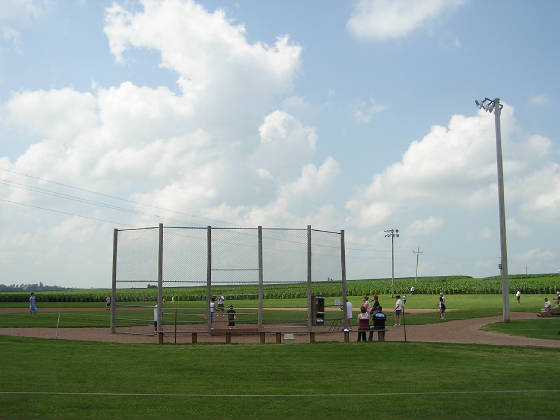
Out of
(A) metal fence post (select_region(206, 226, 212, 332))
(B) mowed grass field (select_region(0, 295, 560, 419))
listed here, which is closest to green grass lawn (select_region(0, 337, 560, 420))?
(B) mowed grass field (select_region(0, 295, 560, 419))

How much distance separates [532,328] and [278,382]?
19.0 m

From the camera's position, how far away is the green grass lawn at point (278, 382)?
8.47 meters

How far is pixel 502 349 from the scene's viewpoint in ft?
55.5

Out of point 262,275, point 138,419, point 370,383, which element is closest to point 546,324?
point 262,275

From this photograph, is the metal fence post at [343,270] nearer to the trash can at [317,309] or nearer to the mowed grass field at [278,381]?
the trash can at [317,309]

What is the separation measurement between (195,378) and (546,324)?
71.9 ft

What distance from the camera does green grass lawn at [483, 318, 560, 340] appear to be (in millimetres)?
23000

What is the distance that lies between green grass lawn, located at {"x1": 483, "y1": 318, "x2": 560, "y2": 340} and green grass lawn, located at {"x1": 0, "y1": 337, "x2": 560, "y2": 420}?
6.92 m

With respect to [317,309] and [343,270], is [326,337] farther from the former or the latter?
[343,270]

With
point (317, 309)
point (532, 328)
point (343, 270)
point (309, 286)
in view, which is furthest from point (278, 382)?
point (532, 328)

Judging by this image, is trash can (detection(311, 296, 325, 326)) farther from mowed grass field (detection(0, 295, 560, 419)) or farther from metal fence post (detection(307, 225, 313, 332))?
mowed grass field (detection(0, 295, 560, 419))

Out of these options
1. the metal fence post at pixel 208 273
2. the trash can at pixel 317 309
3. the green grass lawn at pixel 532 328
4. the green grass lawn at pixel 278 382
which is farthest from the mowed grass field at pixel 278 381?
the green grass lawn at pixel 532 328

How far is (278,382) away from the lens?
11078 millimetres

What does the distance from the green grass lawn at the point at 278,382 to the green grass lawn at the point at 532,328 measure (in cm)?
692
